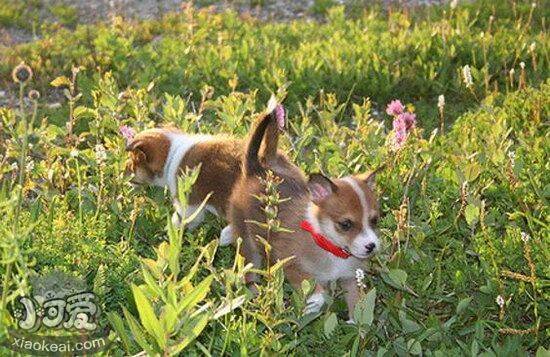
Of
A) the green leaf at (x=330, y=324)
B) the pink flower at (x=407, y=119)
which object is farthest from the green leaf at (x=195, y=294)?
the pink flower at (x=407, y=119)

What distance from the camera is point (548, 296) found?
476 centimetres

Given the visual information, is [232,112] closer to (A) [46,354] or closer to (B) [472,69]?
(B) [472,69]

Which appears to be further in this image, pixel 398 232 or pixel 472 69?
pixel 472 69

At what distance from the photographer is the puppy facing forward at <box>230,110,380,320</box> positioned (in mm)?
4844

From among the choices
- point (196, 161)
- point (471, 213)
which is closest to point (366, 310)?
point (471, 213)

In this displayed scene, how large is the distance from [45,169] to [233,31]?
4.62m

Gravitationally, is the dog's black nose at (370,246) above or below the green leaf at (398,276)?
above

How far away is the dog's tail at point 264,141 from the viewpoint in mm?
5379

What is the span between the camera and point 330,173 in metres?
6.33

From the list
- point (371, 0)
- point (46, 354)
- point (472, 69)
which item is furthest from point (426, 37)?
point (46, 354)

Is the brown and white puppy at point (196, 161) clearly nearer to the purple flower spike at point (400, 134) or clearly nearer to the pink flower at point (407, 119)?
the purple flower spike at point (400, 134)

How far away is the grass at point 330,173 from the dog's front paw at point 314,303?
9 centimetres

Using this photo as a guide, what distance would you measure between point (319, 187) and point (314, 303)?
2.06 feet

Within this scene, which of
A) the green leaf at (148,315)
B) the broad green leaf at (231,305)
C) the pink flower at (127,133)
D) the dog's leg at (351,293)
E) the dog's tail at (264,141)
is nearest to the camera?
the green leaf at (148,315)
